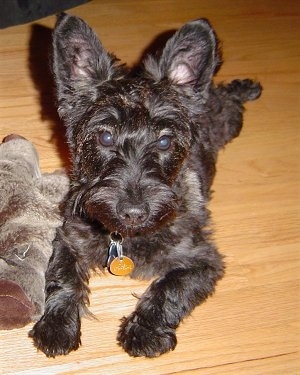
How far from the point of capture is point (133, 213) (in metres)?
2.64

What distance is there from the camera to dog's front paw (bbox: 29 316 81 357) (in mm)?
2828

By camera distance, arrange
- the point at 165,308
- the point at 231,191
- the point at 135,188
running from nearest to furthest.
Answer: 1. the point at 135,188
2. the point at 165,308
3. the point at 231,191

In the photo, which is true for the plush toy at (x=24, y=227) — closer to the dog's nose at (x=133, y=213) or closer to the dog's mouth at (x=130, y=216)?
the dog's mouth at (x=130, y=216)

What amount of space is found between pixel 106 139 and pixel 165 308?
2.91 ft

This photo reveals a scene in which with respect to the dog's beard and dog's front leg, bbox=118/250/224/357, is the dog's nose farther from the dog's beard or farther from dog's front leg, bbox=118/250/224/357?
dog's front leg, bbox=118/250/224/357

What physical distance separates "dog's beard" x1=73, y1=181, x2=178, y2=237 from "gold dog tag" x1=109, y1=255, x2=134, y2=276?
33 centimetres

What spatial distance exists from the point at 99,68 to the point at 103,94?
7.0 inches

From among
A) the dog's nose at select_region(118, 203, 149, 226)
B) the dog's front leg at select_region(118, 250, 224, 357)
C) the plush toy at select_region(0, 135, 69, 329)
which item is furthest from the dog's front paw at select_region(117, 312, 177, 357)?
the dog's nose at select_region(118, 203, 149, 226)

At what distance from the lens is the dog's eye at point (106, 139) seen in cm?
289

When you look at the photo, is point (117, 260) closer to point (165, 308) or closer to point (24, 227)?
point (165, 308)

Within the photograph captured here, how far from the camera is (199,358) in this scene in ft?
9.72

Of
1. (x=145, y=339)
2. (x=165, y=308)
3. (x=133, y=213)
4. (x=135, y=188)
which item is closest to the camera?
(x=133, y=213)

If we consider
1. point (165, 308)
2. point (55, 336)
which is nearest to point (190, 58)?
point (165, 308)

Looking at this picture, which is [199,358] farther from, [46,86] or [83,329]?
[46,86]
